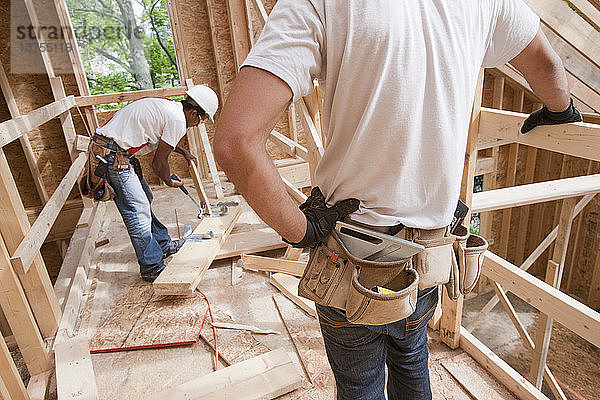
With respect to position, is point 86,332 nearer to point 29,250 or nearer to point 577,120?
point 29,250

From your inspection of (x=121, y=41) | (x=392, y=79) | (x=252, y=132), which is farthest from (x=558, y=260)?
(x=121, y=41)

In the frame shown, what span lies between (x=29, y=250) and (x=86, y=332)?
0.76m

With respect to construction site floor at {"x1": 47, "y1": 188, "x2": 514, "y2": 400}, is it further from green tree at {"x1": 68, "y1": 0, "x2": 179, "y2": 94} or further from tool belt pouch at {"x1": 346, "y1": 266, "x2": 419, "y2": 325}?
green tree at {"x1": 68, "y1": 0, "x2": 179, "y2": 94}

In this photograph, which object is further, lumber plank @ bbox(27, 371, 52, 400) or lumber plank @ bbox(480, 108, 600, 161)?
lumber plank @ bbox(27, 371, 52, 400)

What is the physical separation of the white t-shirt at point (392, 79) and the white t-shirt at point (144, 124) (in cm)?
225

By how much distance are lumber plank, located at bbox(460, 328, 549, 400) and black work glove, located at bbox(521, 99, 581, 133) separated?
1.28 m

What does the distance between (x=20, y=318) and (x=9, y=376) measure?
1.29ft

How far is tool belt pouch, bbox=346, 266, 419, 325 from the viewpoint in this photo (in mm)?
1081

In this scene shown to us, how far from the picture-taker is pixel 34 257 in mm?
2291

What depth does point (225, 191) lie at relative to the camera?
5.21m

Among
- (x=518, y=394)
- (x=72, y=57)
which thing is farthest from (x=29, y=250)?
(x=72, y=57)

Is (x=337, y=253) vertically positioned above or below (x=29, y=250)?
above

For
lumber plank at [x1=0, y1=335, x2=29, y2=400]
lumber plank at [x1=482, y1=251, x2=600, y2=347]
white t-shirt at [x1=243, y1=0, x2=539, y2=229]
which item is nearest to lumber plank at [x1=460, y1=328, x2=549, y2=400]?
lumber plank at [x1=482, y1=251, x2=600, y2=347]

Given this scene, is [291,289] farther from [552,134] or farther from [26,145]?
[26,145]
